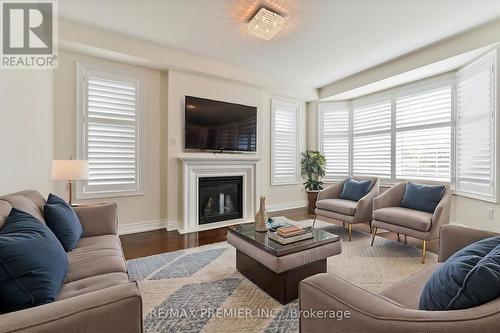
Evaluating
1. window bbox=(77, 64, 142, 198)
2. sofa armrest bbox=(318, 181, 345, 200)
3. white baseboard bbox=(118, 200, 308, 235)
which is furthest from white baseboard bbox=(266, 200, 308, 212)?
window bbox=(77, 64, 142, 198)

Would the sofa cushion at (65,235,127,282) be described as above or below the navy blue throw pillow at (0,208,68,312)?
below

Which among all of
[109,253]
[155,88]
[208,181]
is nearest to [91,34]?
Answer: [155,88]

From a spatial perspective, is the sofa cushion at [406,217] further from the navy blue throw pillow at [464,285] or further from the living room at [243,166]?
the navy blue throw pillow at [464,285]

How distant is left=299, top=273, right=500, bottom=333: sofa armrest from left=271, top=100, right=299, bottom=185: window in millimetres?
4176

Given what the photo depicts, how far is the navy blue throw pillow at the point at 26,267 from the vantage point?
947 mm

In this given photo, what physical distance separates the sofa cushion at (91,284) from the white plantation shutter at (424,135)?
15.2 feet

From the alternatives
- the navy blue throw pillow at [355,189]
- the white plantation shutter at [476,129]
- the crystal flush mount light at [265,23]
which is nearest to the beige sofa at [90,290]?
the crystal flush mount light at [265,23]

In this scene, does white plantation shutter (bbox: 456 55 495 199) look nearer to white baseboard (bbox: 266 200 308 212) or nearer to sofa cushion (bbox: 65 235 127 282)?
white baseboard (bbox: 266 200 308 212)

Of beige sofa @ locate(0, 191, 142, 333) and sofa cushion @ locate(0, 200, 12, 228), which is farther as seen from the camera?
sofa cushion @ locate(0, 200, 12, 228)

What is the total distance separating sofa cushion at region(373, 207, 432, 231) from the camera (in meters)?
2.58

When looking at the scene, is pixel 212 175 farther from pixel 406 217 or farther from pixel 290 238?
pixel 406 217

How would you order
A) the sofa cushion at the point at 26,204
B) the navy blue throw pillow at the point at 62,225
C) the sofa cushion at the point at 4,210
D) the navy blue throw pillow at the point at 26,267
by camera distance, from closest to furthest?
the navy blue throw pillow at the point at 26,267, the sofa cushion at the point at 4,210, the sofa cushion at the point at 26,204, the navy blue throw pillow at the point at 62,225

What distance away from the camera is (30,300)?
97cm

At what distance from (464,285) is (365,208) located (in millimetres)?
2640
